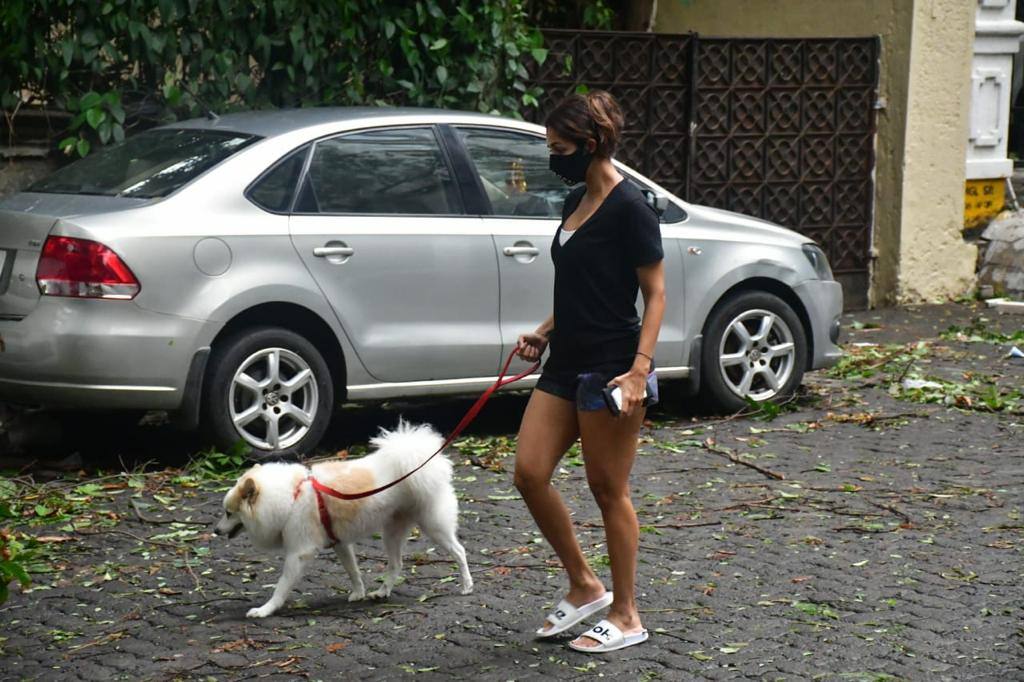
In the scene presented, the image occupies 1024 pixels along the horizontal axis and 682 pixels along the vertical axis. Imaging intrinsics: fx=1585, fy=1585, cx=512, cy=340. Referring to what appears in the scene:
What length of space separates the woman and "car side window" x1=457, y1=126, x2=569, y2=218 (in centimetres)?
340

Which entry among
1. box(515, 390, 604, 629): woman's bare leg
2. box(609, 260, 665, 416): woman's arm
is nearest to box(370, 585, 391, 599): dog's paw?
box(515, 390, 604, 629): woman's bare leg

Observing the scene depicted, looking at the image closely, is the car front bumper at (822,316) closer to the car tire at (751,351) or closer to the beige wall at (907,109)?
the car tire at (751,351)

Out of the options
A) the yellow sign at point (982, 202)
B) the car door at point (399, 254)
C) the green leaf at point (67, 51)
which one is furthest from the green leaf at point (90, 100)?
the yellow sign at point (982, 202)

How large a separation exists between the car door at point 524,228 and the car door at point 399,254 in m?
0.11

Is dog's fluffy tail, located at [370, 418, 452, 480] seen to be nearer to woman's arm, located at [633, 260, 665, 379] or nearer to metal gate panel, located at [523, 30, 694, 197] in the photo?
woman's arm, located at [633, 260, 665, 379]

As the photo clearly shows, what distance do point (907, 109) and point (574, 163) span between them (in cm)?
988

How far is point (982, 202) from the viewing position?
15.4 m

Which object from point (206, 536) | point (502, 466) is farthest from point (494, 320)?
point (206, 536)

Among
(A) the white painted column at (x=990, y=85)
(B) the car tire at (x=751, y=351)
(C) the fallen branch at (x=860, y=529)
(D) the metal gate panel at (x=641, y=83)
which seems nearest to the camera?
(C) the fallen branch at (x=860, y=529)

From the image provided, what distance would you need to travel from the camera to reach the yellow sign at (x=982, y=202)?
15.3 meters

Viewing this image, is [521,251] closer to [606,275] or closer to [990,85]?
[606,275]

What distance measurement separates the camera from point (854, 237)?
14.6 meters

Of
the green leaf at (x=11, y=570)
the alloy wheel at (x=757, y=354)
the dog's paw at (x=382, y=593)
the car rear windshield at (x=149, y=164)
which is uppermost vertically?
the car rear windshield at (x=149, y=164)

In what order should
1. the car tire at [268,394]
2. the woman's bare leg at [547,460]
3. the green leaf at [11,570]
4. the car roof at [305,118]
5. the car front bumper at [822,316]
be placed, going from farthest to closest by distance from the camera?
the car front bumper at [822,316] < the car roof at [305,118] < the car tire at [268,394] < the woman's bare leg at [547,460] < the green leaf at [11,570]
